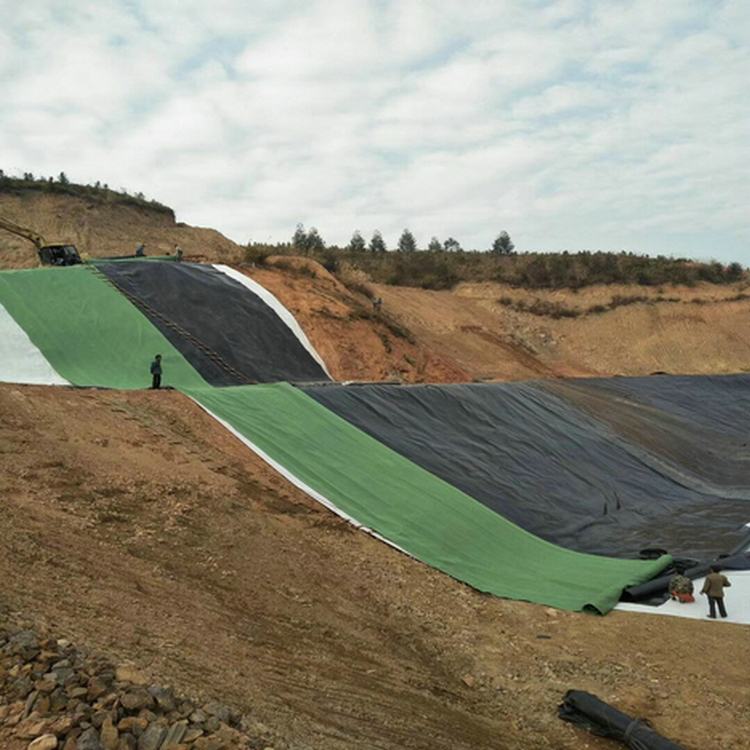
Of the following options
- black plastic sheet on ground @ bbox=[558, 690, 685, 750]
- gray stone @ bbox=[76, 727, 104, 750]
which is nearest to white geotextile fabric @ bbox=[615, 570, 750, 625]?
black plastic sheet on ground @ bbox=[558, 690, 685, 750]

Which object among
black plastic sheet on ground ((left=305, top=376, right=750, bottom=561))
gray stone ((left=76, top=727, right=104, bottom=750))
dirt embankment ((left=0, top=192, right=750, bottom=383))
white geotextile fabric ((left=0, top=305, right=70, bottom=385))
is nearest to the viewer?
gray stone ((left=76, top=727, right=104, bottom=750))

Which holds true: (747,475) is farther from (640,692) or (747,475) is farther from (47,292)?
(47,292)

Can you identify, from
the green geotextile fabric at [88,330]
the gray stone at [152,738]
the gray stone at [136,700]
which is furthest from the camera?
the green geotextile fabric at [88,330]

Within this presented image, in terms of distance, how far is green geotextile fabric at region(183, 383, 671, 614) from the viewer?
768 centimetres

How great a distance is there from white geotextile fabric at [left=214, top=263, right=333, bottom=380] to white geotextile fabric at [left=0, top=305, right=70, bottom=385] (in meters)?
5.97

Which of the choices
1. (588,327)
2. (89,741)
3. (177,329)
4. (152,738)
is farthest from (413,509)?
(588,327)

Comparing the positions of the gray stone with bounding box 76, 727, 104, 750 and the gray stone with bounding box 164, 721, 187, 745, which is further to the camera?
the gray stone with bounding box 164, 721, 187, 745

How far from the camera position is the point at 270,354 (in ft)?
51.3

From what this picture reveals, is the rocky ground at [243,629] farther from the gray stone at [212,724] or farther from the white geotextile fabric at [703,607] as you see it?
the white geotextile fabric at [703,607]

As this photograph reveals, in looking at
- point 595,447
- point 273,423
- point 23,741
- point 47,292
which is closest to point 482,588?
point 273,423

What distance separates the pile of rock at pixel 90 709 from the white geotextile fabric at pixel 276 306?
12851 mm

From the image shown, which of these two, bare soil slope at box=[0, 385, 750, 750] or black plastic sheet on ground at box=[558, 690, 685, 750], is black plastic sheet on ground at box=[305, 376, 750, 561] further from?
black plastic sheet on ground at box=[558, 690, 685, 750]

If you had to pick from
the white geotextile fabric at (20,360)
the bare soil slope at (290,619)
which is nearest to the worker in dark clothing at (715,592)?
the bare soil slope at (290,619)

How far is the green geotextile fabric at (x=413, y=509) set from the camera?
7676 mm
